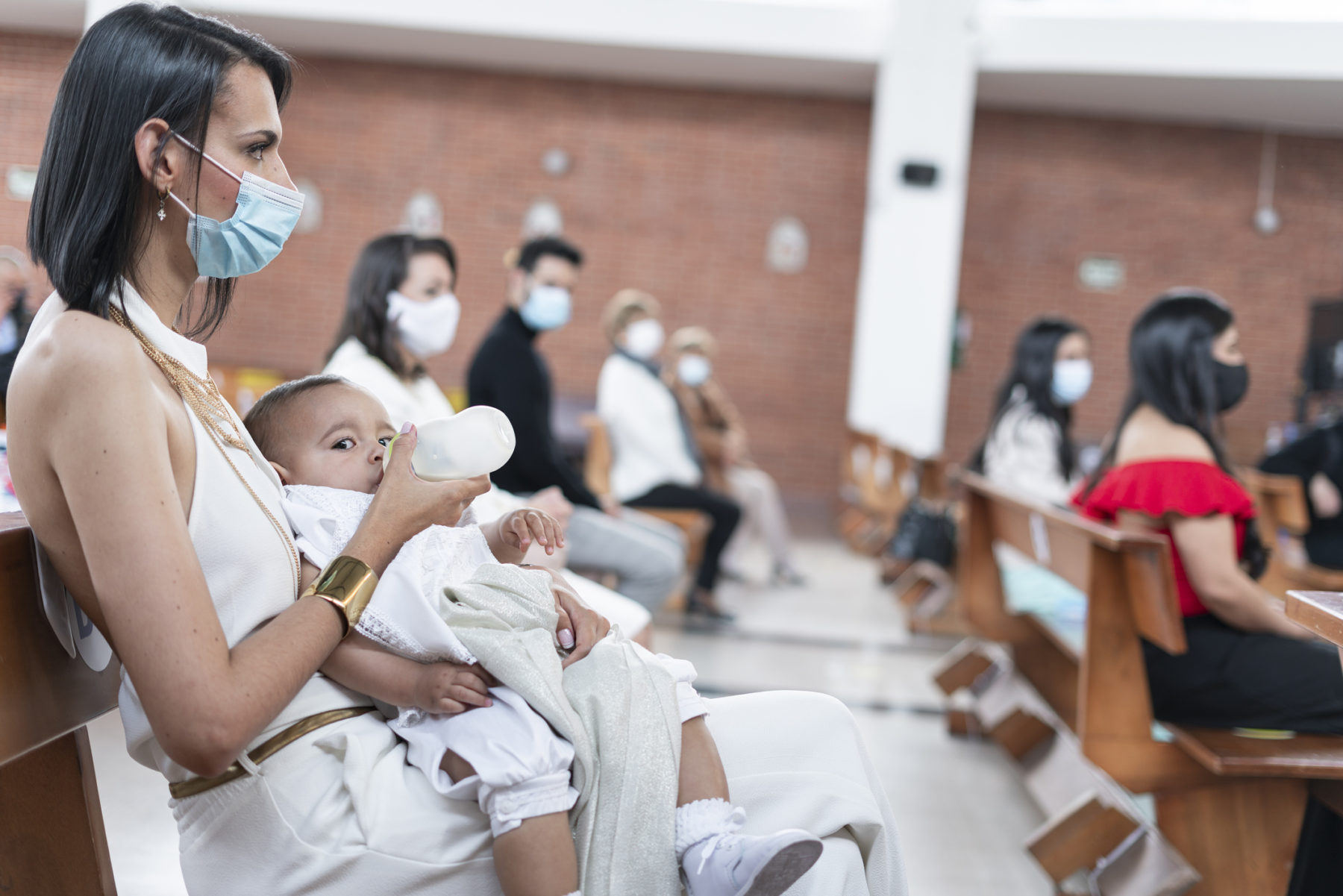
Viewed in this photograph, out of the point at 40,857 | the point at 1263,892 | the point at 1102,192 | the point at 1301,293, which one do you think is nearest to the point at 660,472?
the point at 1263,892

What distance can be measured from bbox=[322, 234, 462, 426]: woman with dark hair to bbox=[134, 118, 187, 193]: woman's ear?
1392mm

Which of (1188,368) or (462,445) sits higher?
(1188,368)

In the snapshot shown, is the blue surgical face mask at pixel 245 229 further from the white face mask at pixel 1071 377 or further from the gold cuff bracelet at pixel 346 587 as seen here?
the white face mask at pixel 1071 377

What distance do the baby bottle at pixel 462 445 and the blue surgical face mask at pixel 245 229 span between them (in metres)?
0.25

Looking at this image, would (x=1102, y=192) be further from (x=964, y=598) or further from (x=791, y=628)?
(x=964, y=598)

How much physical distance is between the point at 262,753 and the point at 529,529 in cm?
41

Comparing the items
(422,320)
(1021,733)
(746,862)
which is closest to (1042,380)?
(1021,733)

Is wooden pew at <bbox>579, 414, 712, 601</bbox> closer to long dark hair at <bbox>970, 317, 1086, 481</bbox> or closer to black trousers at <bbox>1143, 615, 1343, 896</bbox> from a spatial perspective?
long dark hair at <bbox>970, 317, 1086, 481</bbox>

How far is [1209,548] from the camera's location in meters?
2.13

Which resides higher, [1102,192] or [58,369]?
[1102,192]

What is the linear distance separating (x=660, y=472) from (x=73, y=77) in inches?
145

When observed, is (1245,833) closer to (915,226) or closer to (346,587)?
(346,587)

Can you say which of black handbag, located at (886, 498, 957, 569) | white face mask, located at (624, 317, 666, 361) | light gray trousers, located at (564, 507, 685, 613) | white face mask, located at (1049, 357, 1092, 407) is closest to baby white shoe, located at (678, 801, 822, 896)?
light gray trousers, located at (564, 507, 685, 613)

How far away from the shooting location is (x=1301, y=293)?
8.34m
